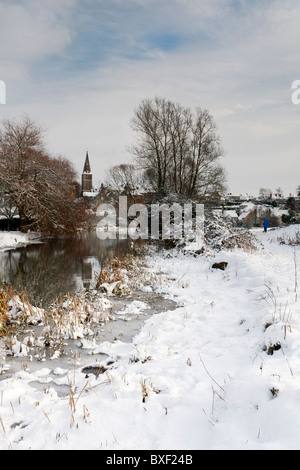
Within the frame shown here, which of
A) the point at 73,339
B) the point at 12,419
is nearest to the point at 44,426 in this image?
the point at 12,419

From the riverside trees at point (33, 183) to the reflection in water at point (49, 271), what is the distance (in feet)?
27.1

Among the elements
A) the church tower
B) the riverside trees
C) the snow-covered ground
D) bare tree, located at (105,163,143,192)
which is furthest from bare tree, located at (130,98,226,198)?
the church tower

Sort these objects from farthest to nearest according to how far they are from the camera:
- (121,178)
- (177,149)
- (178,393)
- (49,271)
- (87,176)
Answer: (87,176), (121,178), (177,149), (49,271), (178,393)

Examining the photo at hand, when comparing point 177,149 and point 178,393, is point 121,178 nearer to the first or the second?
point 177,149

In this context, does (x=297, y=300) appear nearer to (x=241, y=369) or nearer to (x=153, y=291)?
(x=241, y=369)

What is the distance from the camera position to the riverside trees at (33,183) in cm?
2627

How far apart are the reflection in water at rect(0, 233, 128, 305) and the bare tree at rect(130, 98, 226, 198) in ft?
32.7

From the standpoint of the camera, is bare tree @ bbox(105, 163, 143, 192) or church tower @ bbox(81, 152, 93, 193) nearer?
bare tree @ bbox(105, 163, 143, 192)

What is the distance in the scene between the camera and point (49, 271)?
12609 millimetres

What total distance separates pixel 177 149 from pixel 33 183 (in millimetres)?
12483

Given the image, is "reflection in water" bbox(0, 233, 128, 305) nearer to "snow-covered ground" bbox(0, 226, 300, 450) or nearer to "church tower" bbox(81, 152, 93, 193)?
"snow-covered ground" bbox(0, 226, 300, 450)

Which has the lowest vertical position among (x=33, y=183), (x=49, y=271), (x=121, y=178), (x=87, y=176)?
(x=49, y=271)

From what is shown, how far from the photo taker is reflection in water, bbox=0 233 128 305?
9.42m

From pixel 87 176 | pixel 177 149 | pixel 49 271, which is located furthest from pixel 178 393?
pixel 87 176
